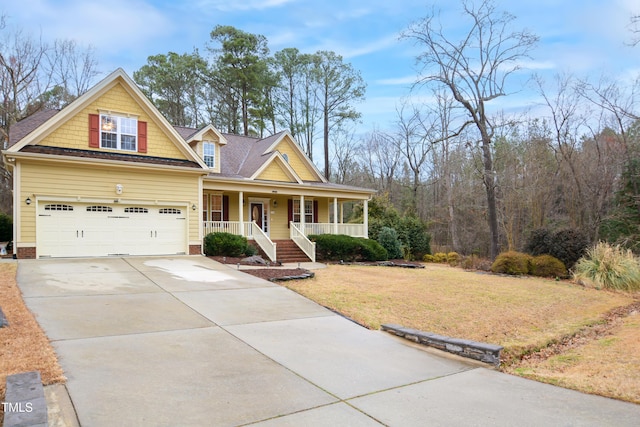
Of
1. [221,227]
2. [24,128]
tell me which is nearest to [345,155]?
[221,227]

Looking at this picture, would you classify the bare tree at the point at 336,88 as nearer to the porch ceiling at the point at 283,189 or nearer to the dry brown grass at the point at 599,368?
the porch ceiling at the point at 283,189

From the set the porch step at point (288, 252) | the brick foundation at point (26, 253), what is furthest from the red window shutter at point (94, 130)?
the porch step at point (288, 252)

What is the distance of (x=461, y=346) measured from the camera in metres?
6.54

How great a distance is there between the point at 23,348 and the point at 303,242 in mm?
15384

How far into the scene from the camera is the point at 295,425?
3777 mm

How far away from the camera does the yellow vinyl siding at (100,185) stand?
14.1 meters

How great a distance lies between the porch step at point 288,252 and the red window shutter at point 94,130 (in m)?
7.68

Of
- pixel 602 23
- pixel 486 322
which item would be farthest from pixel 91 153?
pixel 602 23

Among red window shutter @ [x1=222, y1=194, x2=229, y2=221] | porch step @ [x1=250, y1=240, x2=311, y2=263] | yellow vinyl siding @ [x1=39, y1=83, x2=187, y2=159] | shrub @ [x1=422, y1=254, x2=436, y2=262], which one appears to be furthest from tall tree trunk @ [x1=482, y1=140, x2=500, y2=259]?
yellow vinyl siding @ [x1=39, y1=83, x2=187, y2=159]

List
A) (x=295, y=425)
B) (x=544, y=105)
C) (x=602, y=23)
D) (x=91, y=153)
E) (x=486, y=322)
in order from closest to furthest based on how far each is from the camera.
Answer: (x=295, y=425), (x=486, y=322), (x=602, y=23), (x=91, y=153), (x=544, y=105)

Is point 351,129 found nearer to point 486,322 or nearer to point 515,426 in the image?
point 486,322

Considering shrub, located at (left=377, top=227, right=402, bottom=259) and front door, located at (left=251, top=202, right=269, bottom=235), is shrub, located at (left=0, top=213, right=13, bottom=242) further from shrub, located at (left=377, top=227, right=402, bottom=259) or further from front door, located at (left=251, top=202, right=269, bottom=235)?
shrub, located at (left=377, top=227, right=402, bottom=259)

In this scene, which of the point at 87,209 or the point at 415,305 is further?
the point at 87,209

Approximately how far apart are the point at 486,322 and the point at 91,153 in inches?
564
